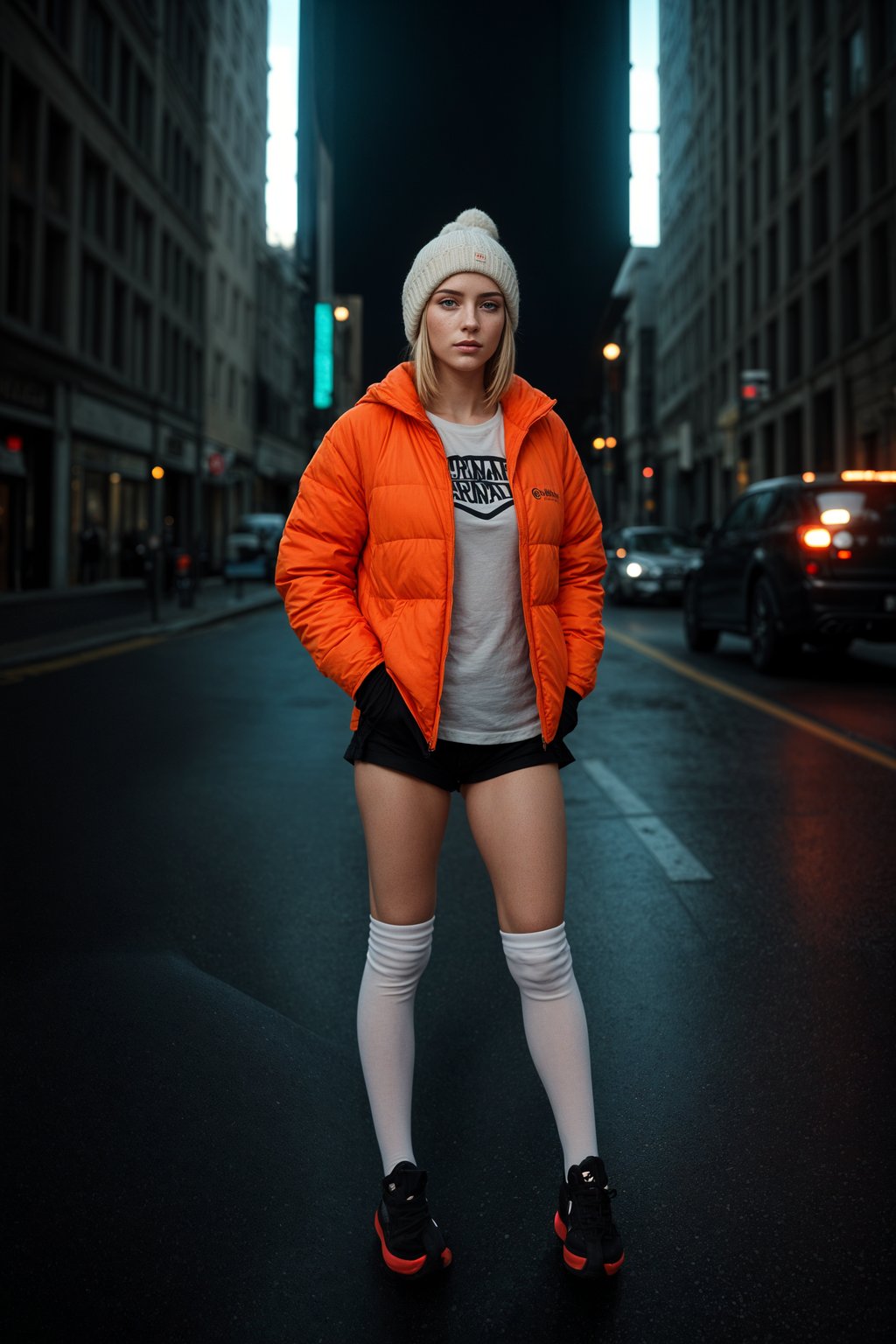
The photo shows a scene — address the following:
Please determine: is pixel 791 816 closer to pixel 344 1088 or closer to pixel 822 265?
pixel 344 1088

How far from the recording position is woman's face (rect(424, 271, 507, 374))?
238 cm

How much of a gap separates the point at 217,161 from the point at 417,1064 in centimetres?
5128

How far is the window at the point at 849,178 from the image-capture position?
1380 inches

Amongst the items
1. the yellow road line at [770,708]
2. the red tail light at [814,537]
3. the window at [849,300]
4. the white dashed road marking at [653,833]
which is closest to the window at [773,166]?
the window at [849,300]

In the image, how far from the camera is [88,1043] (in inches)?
123

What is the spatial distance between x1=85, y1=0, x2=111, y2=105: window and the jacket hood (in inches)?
1391

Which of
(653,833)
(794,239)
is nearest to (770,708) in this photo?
(653,833)

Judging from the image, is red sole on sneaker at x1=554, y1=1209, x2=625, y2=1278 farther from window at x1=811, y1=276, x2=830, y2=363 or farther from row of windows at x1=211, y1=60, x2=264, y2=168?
row of windows at x1=211, y1=60, x2=264, y2=168

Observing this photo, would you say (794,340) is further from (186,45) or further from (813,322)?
(186,45)

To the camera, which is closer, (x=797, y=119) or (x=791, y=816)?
(x=791, y=816)

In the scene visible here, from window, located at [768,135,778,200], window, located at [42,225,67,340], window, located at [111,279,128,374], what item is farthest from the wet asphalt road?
window, located at [768,135,778,200]

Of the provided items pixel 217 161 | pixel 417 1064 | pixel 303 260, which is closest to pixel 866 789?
pixel 417 1064

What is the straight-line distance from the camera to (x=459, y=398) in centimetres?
246

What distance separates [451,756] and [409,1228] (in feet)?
2.72
